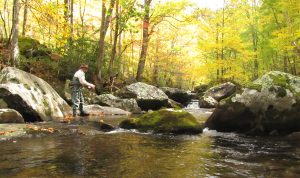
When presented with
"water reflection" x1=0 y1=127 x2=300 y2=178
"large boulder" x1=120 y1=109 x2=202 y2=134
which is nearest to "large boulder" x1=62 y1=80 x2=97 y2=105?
"large boulder" x1=120 y1=109 x2=202 y2=134

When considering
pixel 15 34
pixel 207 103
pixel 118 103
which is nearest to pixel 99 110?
pixel 118 103

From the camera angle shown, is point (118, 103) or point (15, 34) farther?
point (118, 103)

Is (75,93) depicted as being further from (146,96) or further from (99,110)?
(146,96)

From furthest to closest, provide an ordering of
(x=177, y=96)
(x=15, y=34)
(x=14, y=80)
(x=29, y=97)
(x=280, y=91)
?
(x=177, y=96) → (x=15, y=34) → (x=14, y=80) → (x=29, y=97) → (x=280, y=91)

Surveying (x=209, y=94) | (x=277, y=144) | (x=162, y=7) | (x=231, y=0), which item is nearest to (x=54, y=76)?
(x=162, y=7)

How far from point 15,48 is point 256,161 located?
34.9ft

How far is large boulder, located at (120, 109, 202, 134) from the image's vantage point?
9.32 metres

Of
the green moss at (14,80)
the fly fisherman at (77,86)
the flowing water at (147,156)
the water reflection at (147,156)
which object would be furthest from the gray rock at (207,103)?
the green moss at (14,80)

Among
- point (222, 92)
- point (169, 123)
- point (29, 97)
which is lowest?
Answer: point (169, 123)

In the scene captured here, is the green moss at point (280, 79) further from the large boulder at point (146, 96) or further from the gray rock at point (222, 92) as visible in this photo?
the gray rock at point (222, 92)

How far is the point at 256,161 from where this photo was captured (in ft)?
19.3

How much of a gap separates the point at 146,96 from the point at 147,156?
1151 centimetres

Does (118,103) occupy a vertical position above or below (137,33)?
below

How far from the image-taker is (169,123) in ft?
31.1
